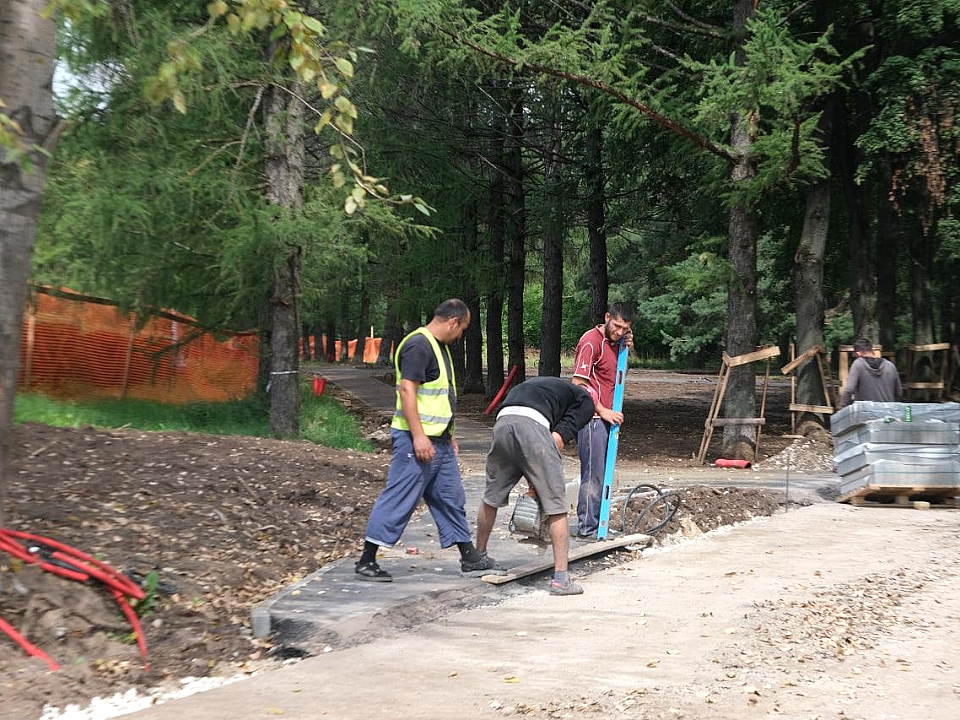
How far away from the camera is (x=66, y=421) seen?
1141 centimetres

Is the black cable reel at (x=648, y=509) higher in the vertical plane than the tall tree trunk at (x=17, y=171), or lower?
lower

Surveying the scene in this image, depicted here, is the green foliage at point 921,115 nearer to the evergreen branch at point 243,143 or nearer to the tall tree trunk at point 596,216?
the tall tree trunk at point 596,216

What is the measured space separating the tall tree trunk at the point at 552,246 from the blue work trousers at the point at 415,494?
16.4 metres

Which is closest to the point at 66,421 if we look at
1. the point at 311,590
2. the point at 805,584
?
the point at 311,590

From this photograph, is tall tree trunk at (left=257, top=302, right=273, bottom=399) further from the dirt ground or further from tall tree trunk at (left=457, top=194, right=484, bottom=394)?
tall tree trunk at (left=457, top=194, right=484, bottom=394)

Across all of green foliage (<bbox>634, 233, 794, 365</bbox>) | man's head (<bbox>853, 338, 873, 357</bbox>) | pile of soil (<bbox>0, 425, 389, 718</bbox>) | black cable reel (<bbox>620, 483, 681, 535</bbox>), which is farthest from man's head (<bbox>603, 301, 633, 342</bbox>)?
green foliage (<bbox>634, 233, 794, 365</bbox>)

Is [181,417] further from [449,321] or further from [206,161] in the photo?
[449,321]

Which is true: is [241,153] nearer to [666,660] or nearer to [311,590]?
[311,590]

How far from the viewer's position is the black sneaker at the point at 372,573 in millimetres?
7230

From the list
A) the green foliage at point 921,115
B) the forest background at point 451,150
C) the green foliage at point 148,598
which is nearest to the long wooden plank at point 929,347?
the forest background at point 451,150

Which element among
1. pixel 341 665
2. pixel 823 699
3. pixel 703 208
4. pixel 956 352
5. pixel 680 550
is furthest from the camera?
pixel 956 352

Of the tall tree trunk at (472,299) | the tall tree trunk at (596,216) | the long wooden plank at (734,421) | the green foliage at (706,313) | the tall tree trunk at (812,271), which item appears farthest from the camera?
the green foliage at (706,313)

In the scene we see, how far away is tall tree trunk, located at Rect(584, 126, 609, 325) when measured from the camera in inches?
898

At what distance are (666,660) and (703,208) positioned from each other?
61.7ft
